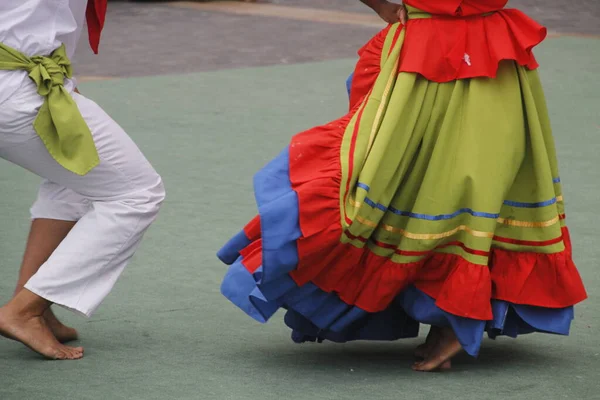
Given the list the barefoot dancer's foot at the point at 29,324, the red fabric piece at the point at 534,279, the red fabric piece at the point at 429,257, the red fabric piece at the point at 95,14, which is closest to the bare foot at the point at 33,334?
the barefoot dancer's foot at the point at 29,324

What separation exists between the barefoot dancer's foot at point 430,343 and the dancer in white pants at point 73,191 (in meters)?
0.90

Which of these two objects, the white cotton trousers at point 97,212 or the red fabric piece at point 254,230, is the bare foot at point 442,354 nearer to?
the red fabric piece at point 254,230

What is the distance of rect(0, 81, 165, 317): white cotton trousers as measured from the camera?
3.39 m

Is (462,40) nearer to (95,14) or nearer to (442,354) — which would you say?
(442,354)

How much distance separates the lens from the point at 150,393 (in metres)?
3.24

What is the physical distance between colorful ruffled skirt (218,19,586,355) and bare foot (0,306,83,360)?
54 cm

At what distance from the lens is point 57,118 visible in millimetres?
3260

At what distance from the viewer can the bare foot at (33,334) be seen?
346cm

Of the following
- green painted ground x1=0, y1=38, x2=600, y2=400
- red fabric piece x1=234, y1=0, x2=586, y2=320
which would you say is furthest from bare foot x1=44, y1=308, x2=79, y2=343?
red fabric piece x1=234, y1=0, x2=586, y2=320

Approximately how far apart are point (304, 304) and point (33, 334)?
2.65 feet

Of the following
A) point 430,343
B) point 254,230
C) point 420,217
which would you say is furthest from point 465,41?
point 430,343

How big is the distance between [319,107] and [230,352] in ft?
13.7

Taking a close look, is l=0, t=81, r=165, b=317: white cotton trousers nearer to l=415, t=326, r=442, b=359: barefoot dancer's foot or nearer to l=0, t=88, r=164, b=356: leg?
l=0, t=88, r=164, b=356: leg

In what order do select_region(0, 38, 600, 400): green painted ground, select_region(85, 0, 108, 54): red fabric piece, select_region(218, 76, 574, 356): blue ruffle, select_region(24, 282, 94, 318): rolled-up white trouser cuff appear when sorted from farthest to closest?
select_region(85, 0, 108, 54): red fabric piece → select_region(24, 282, 94, 318): rolled-up white trouser cuff → select_region(0, 38, 600, 400): green painted ground → select_region(218, 76, 574, 356): blue ruffle
